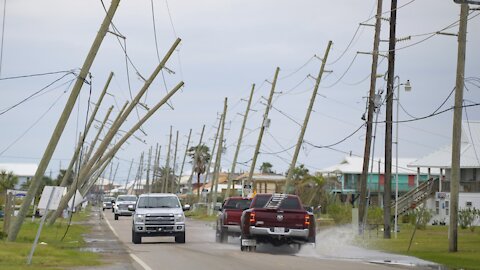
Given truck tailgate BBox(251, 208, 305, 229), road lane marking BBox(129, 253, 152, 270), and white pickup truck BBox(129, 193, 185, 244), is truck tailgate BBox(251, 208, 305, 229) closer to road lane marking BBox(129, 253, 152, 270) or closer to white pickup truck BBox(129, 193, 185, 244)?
road lane marking BBox(129, 253, 152, 270)

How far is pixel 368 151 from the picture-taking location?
148 feet

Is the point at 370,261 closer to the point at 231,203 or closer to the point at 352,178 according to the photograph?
the point at 231,203

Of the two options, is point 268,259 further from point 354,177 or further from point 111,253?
point 354,177

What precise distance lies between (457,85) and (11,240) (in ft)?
52.5

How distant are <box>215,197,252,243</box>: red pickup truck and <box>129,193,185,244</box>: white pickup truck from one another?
72.6 inches

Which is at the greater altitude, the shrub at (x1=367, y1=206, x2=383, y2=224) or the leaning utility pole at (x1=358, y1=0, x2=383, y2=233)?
the leaning utility pole at (x1=358, y1=0, x2=383, y2=233)

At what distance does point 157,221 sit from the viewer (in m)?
35.4

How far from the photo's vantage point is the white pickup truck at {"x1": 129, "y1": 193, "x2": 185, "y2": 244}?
116 feet

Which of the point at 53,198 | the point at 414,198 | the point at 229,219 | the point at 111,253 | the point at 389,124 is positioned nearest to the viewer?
the point at 53,198

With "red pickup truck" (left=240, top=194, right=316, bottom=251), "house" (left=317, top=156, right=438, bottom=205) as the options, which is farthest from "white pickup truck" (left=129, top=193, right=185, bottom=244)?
"house" (left=317, top=156, right=438, bottom=205)

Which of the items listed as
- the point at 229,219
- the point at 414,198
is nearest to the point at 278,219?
the point at 229,219

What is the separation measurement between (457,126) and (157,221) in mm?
11724

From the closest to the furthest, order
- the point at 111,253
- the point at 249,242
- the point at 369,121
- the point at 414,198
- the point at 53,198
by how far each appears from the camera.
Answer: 1. the point at 53,198
2. the point at 111,253
3. the point at 249,242
4. the point at 369,121
5. the point at 414,198

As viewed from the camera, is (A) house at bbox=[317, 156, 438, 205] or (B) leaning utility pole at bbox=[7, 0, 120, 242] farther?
(A) house at bbox=[317, 156, 438, 205]
